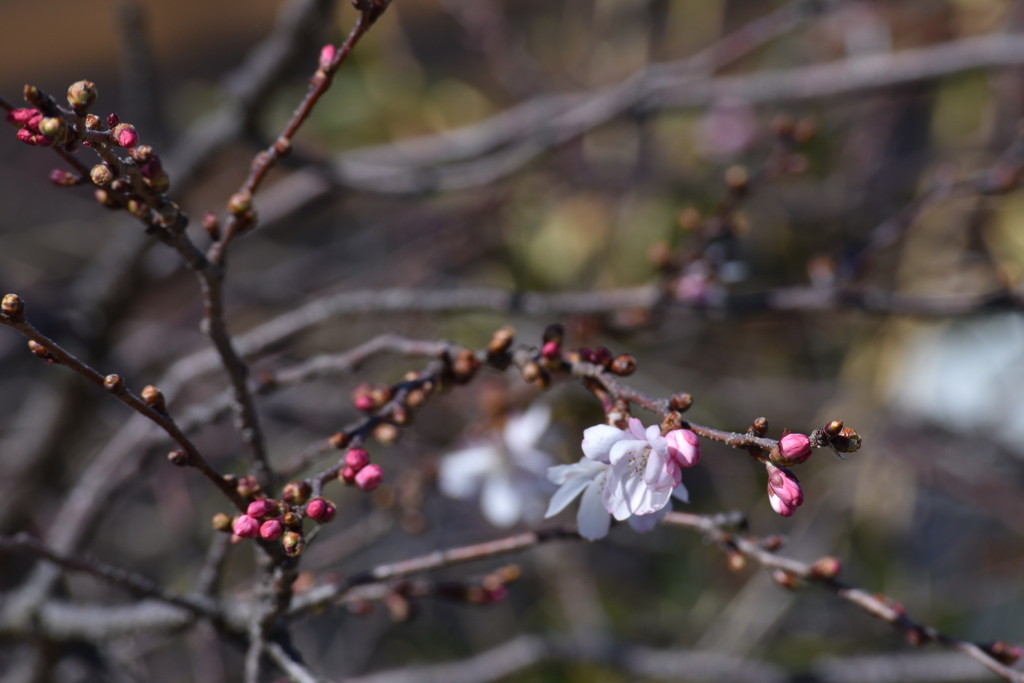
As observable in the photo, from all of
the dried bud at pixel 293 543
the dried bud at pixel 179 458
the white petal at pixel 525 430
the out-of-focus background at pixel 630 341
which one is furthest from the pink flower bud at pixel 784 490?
the out-of-focus background at pixel 630 341

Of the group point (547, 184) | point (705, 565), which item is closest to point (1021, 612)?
point (705, 565)

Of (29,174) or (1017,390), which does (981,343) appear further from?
(29,174)

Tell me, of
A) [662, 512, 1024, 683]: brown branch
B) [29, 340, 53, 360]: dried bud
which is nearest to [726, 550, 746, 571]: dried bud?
[662, 512, 1024, 683]: brown branch

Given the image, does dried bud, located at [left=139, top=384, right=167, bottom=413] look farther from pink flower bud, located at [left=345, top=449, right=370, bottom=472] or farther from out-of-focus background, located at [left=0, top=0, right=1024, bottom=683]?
out-of-focus background, located at [left=0, top=0, right=1024, bottom=683]

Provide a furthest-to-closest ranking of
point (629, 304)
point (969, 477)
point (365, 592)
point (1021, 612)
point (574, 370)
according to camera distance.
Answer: point (1021, 612) < point (969, 477) < point (629, 304) < point (365, 592) < point (574, 370)

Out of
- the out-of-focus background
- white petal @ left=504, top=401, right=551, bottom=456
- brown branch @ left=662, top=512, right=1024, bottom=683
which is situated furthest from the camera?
the out-of-focus background

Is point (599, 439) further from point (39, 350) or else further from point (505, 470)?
point (505, 470)
